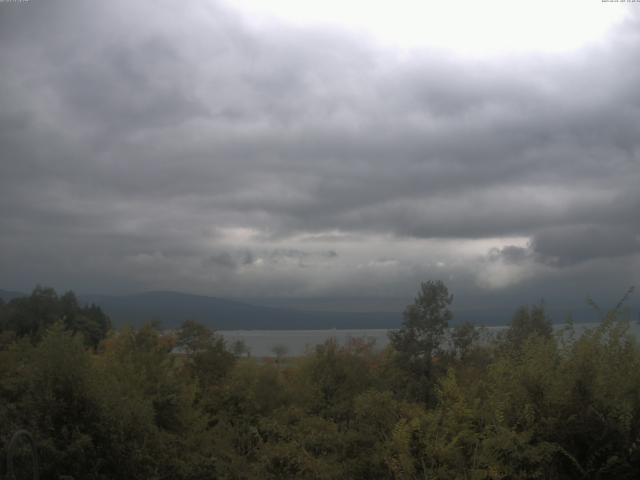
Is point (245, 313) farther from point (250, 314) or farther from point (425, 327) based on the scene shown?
point (425, 327)

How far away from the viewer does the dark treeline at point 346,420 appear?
8.70 m

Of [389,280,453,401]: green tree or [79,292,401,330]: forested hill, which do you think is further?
[79,292,401,330]: forested hill

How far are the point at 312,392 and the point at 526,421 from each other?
11.4 meters

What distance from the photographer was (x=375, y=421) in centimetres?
1359

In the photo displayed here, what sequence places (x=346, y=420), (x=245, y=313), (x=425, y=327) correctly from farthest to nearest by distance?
1. (x=245, y=313)
2. (x=425, y=327)
3. (x=346, y=420)

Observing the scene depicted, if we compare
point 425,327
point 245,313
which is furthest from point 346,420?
point 245,313

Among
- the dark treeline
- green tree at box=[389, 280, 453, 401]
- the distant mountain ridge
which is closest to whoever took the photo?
the dark treeline

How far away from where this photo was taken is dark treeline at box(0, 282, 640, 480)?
28.6 feet

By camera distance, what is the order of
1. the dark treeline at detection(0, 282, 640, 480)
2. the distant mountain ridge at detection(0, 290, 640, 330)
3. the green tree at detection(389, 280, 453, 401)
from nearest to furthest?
the dark treeline at detection(0, 282, 640, 480), the green tree at detection(389, 280, 453, 401), the distant mountain ridge at detection(0, 290, 640, 330)

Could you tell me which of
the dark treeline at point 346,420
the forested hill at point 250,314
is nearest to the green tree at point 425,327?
the dark treeline at point 346,420

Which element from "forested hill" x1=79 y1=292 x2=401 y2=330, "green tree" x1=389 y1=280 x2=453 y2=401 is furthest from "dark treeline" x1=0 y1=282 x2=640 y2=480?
"forested hill" x1=79 y1=292 x2=401 y2=330

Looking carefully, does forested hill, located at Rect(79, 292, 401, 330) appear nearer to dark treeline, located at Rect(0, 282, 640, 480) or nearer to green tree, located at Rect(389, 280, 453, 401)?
green tree, located at Rect(389, 280, 453, 401)

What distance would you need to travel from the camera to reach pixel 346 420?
17.5 meters

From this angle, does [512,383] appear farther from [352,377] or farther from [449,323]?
[449,323]
